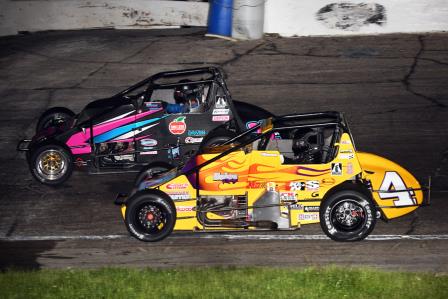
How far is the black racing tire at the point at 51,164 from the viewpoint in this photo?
557 inches

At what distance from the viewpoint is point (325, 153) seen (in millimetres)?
11992

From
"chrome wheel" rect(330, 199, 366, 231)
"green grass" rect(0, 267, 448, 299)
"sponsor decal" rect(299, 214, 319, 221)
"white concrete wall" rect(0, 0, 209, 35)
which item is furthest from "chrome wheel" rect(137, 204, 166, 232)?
"white concrete wall" rect(0, 0, 209, 35)

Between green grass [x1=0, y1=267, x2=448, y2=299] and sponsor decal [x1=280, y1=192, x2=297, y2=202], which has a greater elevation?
sponsor decal [x1=280, y1=192, x2=297, y2=202]

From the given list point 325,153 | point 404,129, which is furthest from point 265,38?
point 325,153

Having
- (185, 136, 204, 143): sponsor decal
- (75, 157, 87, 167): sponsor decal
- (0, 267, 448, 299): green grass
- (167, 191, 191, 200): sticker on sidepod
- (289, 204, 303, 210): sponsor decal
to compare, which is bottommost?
(0, 267, 448, 299): green grass

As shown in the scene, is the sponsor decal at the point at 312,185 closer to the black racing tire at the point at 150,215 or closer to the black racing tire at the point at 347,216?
the black racing tire at the point at 347,216

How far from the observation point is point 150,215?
37.8 ft

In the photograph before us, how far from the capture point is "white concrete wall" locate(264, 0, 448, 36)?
2177 centimetres

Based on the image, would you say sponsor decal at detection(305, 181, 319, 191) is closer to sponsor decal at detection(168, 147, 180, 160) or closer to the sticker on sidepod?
the sticker on sidepod

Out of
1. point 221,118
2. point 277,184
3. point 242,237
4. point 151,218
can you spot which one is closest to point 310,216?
point 277,184

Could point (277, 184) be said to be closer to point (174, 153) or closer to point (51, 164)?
point (174, 153)

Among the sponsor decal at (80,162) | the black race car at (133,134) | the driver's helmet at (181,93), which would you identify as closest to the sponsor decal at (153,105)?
the black race car at (133,134)

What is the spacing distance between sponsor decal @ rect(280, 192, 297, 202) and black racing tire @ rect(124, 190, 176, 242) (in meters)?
1.51

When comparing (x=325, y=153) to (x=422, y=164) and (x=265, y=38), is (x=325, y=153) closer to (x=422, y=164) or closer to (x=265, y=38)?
(x=422, y=164)
